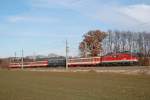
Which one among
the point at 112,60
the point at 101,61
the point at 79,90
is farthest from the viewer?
the point at 101,61

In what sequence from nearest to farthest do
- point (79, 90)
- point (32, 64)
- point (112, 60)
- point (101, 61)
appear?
point (79, 90) → point (112, 60) → point (101, 61) → point (32, 64)

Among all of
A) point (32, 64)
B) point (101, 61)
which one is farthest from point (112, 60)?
point (32, 64)

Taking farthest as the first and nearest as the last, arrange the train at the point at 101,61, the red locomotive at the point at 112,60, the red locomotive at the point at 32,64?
the red locomotive at the point at 32,64 → the train at the point at 101,61 → the red locomotive at the point at 112,60

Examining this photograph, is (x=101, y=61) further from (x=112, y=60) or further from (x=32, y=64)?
(x=32, y=64)

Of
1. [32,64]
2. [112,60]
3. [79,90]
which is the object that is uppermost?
[112,60]

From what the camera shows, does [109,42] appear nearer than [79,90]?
No

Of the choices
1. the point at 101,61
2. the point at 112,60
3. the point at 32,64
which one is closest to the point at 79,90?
the point at 112,60

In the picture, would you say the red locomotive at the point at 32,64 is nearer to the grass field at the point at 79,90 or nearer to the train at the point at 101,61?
the train at the point at 101,61

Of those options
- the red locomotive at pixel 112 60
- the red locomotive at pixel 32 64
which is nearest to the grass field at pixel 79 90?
the red locomotive at pixel 112 60

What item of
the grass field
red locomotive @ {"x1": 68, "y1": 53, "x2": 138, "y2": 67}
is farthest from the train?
the grass field

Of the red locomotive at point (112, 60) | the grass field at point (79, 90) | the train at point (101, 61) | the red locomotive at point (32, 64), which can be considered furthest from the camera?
the red locomotive at point (32, 64)

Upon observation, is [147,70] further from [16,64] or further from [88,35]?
[16,64]

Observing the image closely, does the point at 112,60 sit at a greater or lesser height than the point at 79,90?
greater

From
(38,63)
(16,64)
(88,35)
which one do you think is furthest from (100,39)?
(16,64)
